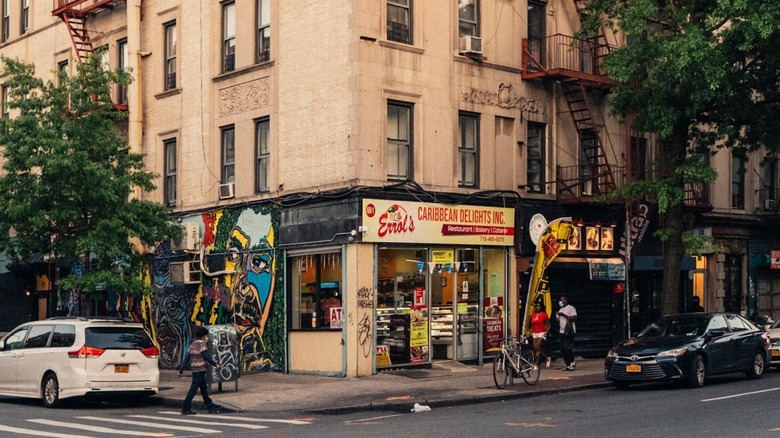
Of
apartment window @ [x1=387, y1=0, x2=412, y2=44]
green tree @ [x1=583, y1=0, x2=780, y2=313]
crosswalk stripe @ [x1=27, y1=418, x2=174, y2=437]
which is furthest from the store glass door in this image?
crosswalk stripe @ [x1=27, y1=418, x2=174, y2=437]

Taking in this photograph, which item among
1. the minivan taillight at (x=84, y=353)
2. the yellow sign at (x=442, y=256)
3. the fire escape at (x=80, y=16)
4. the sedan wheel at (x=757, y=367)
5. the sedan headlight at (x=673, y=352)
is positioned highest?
the fire escape at (x=80, y=16)

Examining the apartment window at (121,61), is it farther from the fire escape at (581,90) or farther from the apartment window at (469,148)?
the fire escape at (581,90)

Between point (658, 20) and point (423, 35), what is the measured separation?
557 cm

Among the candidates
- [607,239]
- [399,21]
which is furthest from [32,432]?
[607,239]

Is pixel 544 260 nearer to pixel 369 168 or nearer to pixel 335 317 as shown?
pixel 369 168

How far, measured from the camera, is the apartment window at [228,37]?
29781 millimetres

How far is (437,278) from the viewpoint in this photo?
27.4 m

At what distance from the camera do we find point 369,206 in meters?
25.4

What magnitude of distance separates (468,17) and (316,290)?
7943 millimetres

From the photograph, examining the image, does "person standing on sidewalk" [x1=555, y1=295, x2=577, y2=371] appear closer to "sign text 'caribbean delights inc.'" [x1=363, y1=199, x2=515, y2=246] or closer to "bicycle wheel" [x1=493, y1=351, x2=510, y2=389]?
"sign text 'caribbean delights inc.'" [x1=363, y1=199, x2=515, y2=246]

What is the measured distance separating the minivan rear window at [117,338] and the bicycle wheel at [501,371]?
7041 mm

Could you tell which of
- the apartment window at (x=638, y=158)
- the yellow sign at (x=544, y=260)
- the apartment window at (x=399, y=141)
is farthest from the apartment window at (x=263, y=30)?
the apartment window at (x=638, y=158)

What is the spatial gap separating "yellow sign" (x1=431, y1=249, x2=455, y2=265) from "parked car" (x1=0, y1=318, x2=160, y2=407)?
7.81 m

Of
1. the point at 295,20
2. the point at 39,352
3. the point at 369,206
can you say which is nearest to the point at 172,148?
the point at 295,20
